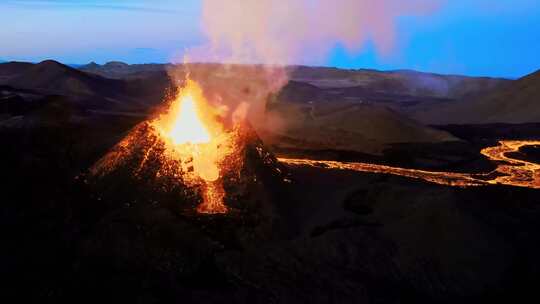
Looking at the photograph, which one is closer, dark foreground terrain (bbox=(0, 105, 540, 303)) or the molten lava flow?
dark foreground terrain (bbox=(0, 105, 540, 303))

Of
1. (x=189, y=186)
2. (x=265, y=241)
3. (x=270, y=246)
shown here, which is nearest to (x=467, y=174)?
(x=265, y=241)

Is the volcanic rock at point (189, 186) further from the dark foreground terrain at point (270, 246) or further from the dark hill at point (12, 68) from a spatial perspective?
the dark hill at point (12, 68)

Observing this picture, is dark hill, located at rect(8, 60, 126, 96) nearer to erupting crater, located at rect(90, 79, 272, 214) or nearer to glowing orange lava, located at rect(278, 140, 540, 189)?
glowing orange lava, located at rect(278, 140, 540, 189)

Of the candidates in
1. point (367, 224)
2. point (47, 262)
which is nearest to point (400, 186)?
point (367, 224)

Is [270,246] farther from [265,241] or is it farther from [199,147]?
[199,147]

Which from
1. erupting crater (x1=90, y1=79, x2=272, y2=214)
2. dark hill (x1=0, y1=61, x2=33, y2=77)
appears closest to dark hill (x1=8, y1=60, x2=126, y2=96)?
dark hill (x1=0, y1=61, x2=33, y2=77)

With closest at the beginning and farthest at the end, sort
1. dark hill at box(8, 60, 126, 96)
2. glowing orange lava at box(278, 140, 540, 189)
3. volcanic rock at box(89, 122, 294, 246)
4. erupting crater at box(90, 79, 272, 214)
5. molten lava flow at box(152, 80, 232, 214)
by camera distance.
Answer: volcanic rock at box(89, 122, 294, 246), erupting crater at box(90, 79, 272, 214), molten lava flow at box(152, 80, 232, 214), glowing orange lava at box(278, 140, 540, 189), dark hill at box(8, 60, 126, 96)

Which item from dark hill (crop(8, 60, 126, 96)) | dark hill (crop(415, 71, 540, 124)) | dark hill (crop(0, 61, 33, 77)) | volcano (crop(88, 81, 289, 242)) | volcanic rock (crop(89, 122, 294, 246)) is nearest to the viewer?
volcanic rock (crop(89, 122, 294, 246))

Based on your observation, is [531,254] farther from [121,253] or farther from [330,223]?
[121,253]
